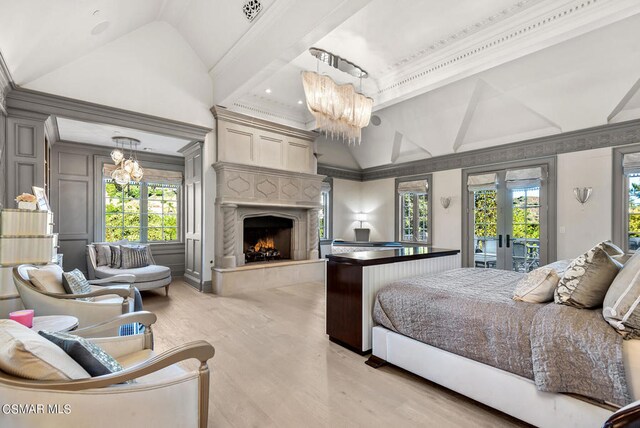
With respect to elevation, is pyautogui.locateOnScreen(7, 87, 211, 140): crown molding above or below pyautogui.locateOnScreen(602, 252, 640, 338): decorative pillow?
above

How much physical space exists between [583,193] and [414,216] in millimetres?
3241

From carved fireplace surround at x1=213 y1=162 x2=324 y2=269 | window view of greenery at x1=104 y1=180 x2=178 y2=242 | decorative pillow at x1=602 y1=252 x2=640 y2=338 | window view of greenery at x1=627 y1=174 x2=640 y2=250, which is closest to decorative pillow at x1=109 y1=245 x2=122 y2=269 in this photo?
window view of greenery at x1=104 y1=180 x2=178 y2=242

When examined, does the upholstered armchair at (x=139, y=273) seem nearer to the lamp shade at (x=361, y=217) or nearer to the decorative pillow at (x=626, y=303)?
the decorative pillow at (x=626, y=303)

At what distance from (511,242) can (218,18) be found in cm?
623

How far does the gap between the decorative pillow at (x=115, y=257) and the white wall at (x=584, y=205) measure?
24.6 feet

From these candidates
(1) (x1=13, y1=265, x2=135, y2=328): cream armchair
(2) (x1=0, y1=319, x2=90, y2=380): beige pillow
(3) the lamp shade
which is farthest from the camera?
(3) the lamp shade

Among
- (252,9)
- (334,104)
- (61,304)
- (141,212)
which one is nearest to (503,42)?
(334,104)

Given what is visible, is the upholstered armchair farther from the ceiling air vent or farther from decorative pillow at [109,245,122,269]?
the ceiling air vent

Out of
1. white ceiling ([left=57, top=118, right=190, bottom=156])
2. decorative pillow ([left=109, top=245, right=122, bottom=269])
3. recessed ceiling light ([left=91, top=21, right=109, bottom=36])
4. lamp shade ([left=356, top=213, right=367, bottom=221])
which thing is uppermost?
recessed ceiling light ([left=91, top=21, right=109, bottom=36])

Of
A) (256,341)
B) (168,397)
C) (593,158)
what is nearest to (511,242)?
(593,158)

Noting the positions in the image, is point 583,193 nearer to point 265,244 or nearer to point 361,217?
point 361,217

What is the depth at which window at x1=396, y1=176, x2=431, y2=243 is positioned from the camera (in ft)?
23.0

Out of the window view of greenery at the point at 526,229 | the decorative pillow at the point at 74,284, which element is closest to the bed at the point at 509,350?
the decorative pillow at the point at 74,284

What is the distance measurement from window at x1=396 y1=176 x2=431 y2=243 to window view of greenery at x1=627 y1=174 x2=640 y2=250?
3.25 meters
